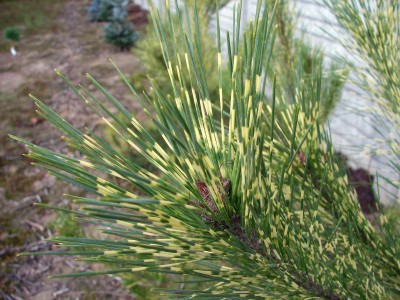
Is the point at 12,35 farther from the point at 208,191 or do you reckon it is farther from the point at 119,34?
the point at 208,191

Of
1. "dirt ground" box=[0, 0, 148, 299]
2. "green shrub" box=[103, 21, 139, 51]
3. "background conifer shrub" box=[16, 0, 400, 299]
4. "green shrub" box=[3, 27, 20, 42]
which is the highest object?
"background conifer shrub" box=[16, 0, 400, 299]

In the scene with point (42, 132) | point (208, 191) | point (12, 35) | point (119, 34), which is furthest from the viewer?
point (12, 35)

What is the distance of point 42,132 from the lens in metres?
4.39

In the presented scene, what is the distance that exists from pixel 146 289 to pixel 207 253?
1.57 m

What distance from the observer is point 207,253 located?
59cm

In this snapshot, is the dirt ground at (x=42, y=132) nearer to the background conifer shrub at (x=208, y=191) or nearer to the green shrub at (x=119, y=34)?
the green shrub at (x=119, y=34)

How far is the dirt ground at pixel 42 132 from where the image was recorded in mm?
2734

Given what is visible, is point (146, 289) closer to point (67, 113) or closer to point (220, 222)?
point (220, 222)

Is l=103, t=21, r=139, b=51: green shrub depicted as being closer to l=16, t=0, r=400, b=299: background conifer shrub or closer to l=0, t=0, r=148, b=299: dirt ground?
l=0, t=0, r=148, b=299: dirt ground

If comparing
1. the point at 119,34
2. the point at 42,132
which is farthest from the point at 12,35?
the point at 42,132

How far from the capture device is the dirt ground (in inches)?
108

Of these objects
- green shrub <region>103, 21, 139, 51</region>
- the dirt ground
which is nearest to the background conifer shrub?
the dirt ground

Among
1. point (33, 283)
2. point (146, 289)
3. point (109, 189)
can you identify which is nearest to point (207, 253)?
point (109, 189)

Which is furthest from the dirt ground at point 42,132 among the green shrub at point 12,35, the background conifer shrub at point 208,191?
the background conifer shrub at point 208,191
